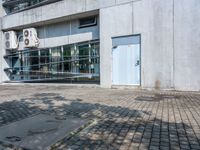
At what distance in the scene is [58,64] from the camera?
17.2 m

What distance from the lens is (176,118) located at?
A: 5738mm

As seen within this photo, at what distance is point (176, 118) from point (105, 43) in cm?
852

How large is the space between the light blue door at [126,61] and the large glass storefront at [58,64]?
200cm

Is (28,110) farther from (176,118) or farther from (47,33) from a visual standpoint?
(47,33)

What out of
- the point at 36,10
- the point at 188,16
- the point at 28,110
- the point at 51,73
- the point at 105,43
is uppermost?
the point at 36,10

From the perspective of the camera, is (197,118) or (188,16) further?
(188,16)

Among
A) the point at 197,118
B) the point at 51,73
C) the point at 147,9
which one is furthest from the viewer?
the point at 51,73

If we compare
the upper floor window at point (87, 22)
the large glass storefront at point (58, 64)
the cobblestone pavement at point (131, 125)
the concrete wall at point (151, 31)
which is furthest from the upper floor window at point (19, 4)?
the cobblestone pavement at point (131, 125)

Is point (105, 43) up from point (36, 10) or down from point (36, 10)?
down

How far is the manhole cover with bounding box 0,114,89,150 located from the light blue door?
7152mm

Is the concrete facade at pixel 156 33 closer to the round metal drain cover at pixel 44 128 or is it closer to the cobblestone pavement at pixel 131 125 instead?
the cobblestone pavement at pixel 131 125

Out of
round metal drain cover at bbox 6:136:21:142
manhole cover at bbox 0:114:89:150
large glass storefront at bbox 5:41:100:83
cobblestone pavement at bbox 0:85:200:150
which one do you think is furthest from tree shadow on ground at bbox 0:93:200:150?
large glass storefront at bbox 5:41:100:83

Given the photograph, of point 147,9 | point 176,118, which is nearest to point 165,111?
point 176,118

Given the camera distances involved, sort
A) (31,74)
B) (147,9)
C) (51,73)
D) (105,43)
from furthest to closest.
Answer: (31,74)
(51,73)
(105,43)
(147,9)
